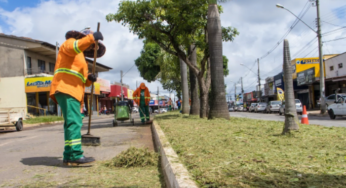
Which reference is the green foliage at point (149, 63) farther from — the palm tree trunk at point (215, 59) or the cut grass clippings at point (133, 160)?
the cut grass clippings at point (133, 160)

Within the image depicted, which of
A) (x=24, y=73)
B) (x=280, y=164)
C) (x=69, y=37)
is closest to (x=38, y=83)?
(x=24, y=73)

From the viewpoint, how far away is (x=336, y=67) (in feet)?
96.8

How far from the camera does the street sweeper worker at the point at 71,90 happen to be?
4.78 meters

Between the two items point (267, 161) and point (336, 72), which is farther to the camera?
point (336, 72)

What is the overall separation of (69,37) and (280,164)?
13.2 ft

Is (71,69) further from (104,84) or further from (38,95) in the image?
(104,84)

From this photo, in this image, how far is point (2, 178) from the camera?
422 centimetres

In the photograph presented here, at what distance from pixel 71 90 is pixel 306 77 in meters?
34.0

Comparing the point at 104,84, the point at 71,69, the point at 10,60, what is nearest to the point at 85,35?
the point at 71,69

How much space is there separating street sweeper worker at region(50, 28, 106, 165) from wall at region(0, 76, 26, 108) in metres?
25.5

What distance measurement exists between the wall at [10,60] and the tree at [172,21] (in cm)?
1825

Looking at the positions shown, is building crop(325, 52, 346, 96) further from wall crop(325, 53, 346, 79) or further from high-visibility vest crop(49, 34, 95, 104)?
high-visibility vest crop(49, 34, 95, 104)

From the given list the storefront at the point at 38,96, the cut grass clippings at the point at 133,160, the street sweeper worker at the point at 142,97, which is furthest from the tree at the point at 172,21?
the storefront at the point at 38,96

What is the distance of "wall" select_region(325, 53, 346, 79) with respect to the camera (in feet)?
92.1
